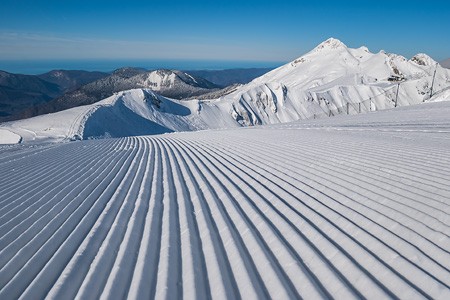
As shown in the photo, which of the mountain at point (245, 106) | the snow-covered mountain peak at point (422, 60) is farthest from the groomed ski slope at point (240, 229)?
the snow-covered mountain peak at point (422, 60)

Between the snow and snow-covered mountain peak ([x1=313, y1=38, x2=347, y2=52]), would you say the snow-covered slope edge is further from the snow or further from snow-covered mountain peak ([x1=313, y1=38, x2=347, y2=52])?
snow-covered mountain peak ([x1=313, y1=38, x2=347, y2=52])

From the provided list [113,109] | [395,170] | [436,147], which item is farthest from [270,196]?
[113,109]

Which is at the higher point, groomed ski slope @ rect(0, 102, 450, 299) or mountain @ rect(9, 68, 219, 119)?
groomed ski slope @ rect(0, 102, 450, 299)

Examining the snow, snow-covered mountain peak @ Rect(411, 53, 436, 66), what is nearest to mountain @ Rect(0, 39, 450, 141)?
snow-covered mountain peak @ Rect(411, 53, 436, 66)

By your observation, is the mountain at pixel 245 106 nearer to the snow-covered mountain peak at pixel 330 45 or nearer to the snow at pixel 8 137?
the snow at pixel 8 137

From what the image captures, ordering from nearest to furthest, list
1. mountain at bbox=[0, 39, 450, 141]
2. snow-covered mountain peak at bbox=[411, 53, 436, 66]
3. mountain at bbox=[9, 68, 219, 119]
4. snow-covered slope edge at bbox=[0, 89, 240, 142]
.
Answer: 1. snow-covered slope edge at bbox=[0, 89, 240, 142]
2. mountain at bbox=[0, 39, 450, 141]
3. snow-covered mountain peak at bbox=[411, 53, 436, 66]
4. mountain at bbox=[9, 68, 219, 119]

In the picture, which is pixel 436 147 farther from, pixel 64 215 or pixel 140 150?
pixel 140 150
